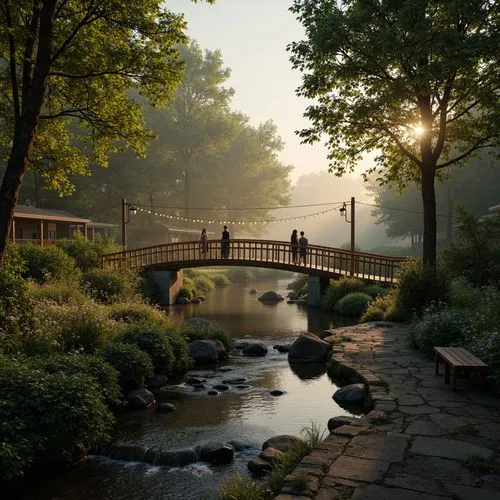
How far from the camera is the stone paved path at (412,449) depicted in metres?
4.70

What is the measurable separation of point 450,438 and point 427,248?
35.3 feet

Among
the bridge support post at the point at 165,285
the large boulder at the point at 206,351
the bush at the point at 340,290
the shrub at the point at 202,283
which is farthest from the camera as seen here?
the shrub at the point at 202,283

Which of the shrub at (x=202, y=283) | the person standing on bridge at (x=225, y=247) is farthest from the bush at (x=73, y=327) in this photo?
the shrub at (x=202, y=283)

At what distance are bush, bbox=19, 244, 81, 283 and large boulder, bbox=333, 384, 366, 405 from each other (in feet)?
40.3

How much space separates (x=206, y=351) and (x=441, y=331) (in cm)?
559

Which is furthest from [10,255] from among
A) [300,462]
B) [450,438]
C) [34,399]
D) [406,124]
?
[406,124]

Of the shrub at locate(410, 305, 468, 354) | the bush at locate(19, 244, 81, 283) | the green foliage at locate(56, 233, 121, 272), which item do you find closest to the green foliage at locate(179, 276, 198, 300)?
the green foliage at locate(56, 233, 121, 272)

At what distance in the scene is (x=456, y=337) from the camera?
397 inches

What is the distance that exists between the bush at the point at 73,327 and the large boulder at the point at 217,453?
4331 mm

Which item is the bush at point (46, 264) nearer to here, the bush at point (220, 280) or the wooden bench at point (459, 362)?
the wooden bench at point (459, 362)

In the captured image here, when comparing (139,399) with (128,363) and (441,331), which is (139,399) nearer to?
(128,363)

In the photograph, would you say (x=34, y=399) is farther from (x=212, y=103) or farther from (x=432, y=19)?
(x=212, y=103)

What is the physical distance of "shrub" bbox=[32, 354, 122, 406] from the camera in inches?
322

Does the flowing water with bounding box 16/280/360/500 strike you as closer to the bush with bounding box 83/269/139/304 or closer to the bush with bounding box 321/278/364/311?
the bush with bounding box 83/269/139/304
